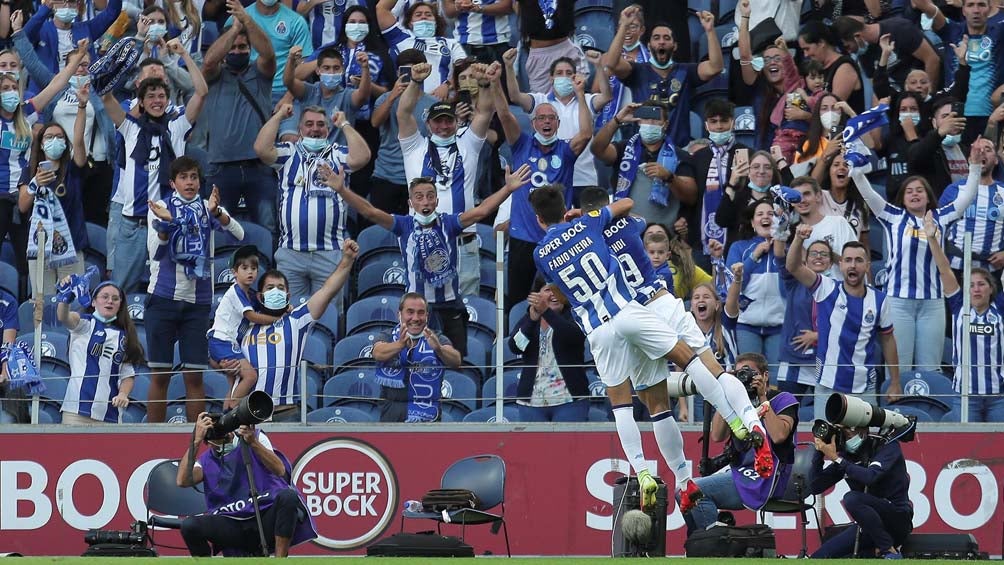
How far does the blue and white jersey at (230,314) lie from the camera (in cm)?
1462

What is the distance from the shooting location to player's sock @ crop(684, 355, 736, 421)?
11.6 metres

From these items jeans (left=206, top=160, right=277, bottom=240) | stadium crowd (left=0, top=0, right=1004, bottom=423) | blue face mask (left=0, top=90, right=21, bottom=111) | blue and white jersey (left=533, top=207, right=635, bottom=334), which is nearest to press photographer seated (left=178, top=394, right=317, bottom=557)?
stadium crowd (left=0, top=0, right=1004, bottom=423)

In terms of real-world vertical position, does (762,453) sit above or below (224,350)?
below

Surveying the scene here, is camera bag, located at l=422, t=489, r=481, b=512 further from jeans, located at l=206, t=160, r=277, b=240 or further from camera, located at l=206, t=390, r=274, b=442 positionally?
jeans, located at l=206, t=160, r=277, b=240

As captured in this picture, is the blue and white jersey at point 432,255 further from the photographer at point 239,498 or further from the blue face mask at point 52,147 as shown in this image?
the blue face mask at point 52,147

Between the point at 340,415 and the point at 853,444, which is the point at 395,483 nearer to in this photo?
the point at 340,415

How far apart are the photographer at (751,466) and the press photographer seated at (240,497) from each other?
2.72 m

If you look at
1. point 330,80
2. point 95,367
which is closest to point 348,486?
point 95,367

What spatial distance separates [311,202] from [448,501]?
4.04m

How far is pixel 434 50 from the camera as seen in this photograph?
56.7 ft

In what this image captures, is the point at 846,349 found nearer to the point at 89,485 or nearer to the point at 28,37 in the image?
the point at 89,485

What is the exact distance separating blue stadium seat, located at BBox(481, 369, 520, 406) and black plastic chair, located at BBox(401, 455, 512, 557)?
924 millimetres

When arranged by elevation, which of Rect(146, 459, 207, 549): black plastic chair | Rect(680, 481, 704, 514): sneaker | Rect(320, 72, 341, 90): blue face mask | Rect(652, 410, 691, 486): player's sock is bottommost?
Rect(146, 459, 207, 549): black plastic chair

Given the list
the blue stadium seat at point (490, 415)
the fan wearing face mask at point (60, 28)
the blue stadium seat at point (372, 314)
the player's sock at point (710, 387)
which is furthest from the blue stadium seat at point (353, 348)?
the fan wearing face mask at point (60, 28)
